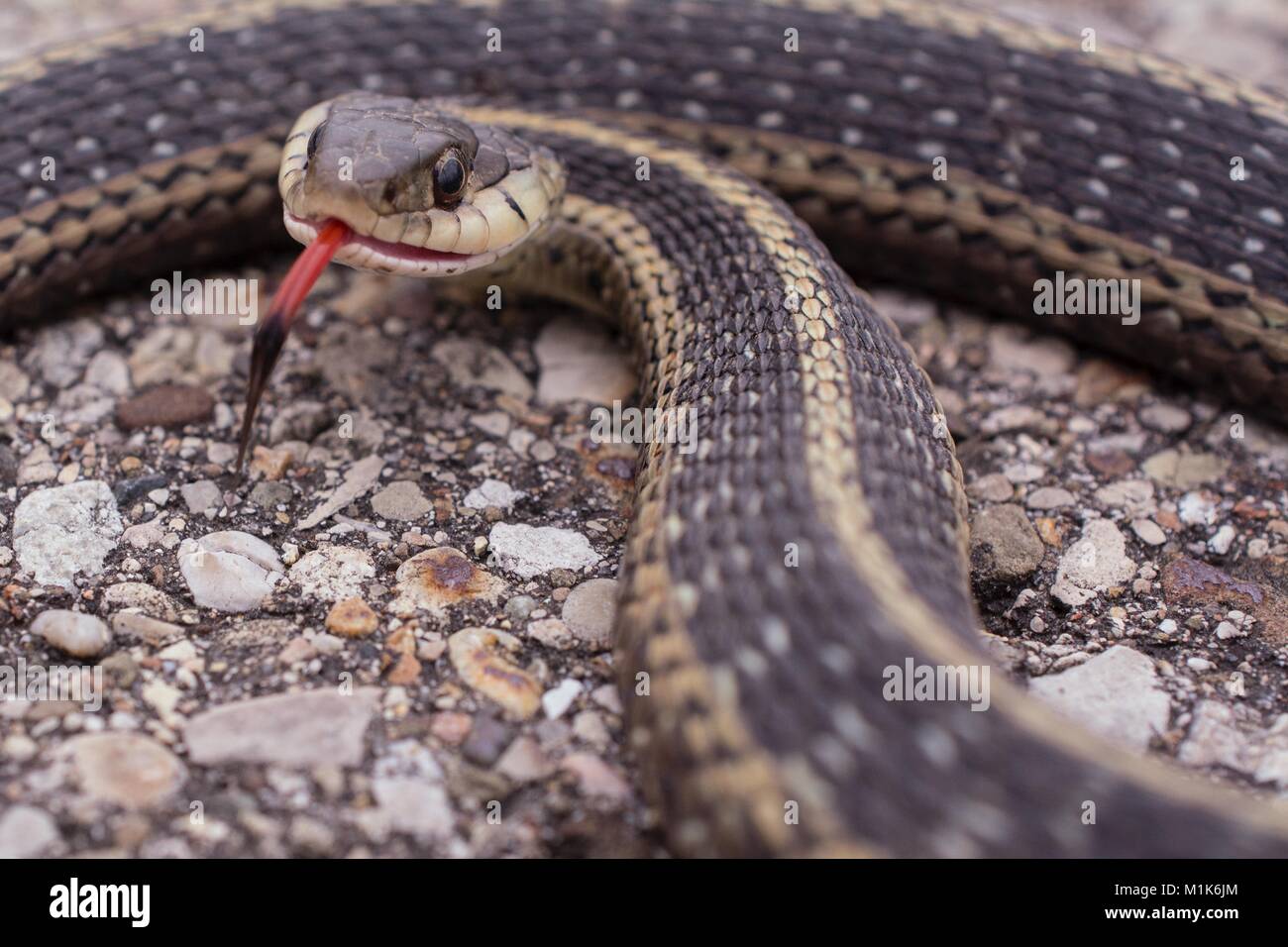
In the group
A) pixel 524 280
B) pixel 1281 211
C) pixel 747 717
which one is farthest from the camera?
pixel 524 280

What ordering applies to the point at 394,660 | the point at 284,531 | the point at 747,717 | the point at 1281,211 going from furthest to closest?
the point at 1281,211 → the point at 284,531 → the point at 394,660 → the point at 747,717

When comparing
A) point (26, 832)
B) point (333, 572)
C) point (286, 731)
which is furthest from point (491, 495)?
point (26, 832)

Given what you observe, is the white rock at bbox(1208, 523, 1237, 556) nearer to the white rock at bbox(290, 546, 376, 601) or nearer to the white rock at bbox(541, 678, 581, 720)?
the white rock at bbox(541, 678, 581, 720)

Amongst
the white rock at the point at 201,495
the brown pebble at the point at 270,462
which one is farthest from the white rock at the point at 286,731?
the brown pebble at the point at 270,462

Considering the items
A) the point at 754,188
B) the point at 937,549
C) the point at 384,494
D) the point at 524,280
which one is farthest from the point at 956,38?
the point at 384,494

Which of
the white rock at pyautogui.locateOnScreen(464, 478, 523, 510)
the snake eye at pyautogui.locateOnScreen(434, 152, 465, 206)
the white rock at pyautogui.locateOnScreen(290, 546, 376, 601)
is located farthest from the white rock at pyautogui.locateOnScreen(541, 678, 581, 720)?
the snake eye at pyautogui.locateOnScreen(434, 152, 465, 206)

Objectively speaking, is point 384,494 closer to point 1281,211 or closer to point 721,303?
point 721,303
